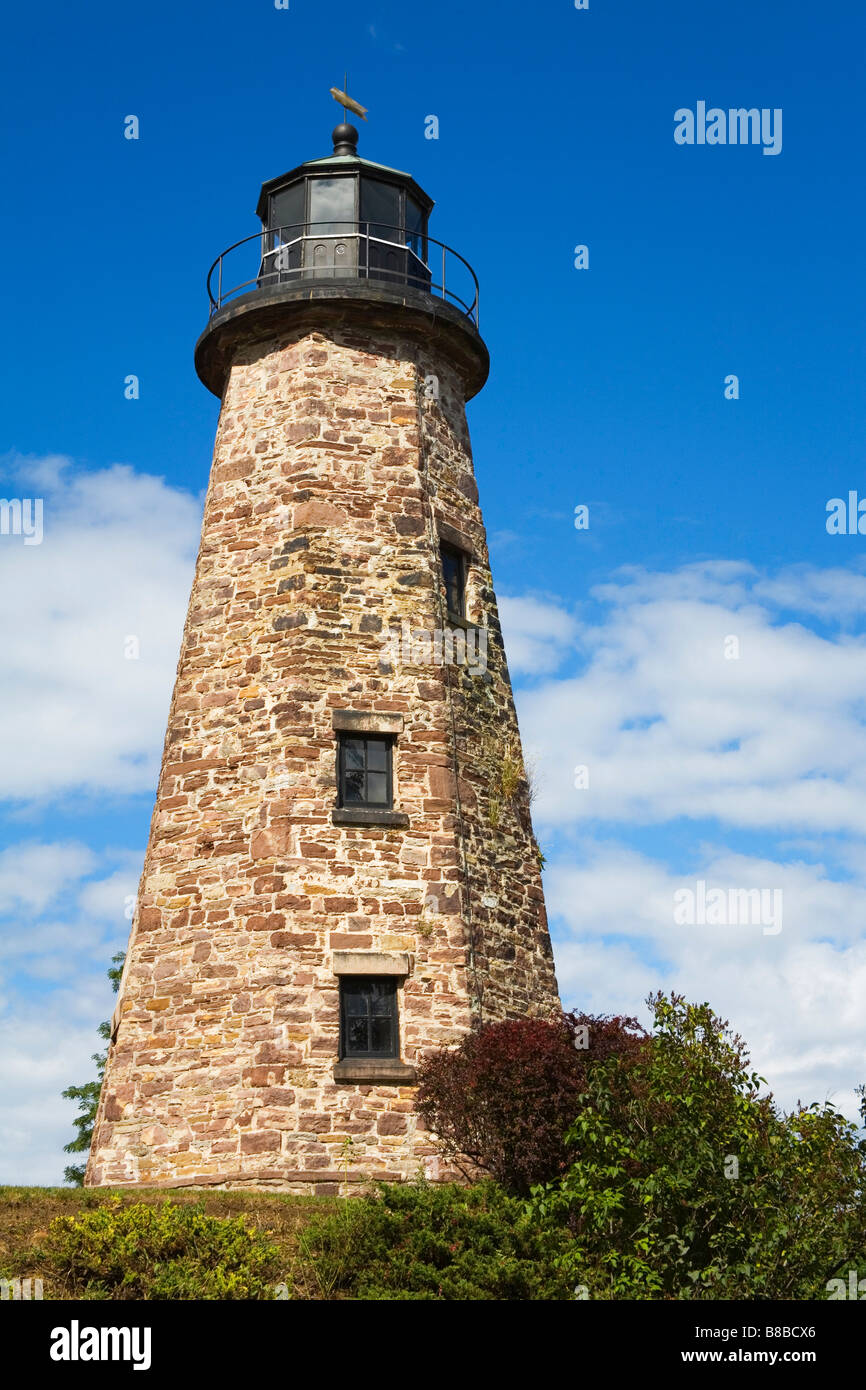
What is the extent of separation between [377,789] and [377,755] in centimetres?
48

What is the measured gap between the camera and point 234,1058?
19.0m

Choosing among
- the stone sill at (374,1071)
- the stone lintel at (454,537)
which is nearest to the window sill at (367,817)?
the stone sill at (374,1071)

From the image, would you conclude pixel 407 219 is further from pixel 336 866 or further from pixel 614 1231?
pixel 614 1231

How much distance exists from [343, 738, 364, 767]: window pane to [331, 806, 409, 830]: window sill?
631 mm

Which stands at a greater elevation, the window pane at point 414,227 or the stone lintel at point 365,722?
the window pane at point 414,227

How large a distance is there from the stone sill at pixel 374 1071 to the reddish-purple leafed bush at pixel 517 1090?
189 mm

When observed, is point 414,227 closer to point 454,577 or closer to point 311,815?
point 454,577

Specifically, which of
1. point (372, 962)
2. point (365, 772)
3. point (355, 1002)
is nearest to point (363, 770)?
point (365, 772)

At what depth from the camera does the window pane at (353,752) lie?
20.5 metres

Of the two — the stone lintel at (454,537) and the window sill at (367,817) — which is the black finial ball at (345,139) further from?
the window sill at (367,817)

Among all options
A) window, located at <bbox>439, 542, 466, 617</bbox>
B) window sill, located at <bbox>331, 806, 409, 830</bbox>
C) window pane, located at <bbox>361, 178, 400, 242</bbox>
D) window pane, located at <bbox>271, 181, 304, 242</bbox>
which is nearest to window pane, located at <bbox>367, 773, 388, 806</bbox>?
window sill, located at <bbox>331, 806, 409, 830</bbox>

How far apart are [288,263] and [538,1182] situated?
14425 millimetres

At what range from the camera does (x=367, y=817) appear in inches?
790
